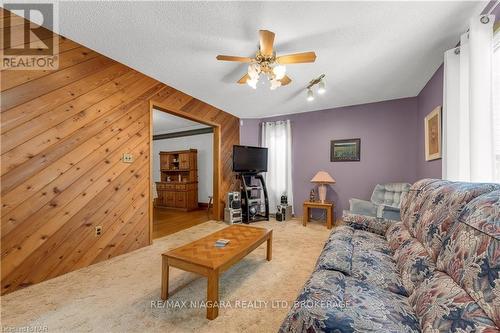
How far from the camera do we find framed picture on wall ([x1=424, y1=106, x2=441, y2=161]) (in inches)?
99.6

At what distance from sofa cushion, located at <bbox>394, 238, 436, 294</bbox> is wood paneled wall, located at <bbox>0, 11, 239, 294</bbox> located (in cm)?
291

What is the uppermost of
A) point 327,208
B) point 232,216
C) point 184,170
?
point 184,170

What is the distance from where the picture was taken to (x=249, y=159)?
447 cm

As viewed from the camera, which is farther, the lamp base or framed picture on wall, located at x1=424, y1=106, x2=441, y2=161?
the lamp base

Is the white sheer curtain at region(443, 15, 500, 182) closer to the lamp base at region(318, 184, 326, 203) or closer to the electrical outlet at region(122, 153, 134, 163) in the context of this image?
the lamp base at region(318, 184, 326, 203)

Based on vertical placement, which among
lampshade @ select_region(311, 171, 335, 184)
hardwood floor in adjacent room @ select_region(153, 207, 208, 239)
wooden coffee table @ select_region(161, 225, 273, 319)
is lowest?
hardwood floor in adjacent room @ select_region(153, 207, 208, 239)

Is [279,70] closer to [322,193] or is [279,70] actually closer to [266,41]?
[266,41]

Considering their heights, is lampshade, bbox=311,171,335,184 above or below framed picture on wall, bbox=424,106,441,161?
below

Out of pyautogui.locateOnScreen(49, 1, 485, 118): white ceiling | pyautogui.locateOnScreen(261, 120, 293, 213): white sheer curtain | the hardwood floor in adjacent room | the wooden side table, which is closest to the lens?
pyautogui.locateOnScreen(49, 1, 485, 118): white ceiling

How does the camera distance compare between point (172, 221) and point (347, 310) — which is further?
point (172, 221)

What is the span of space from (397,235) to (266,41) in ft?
6.55

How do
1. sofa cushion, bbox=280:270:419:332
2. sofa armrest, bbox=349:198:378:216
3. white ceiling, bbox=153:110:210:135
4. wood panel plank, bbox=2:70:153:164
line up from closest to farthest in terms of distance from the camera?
sofa cushion, bbox=280:270:419:332, wood panel plank, bbox=2:70:153:164, sofa armrest, bbox=349:198:378:216, white ceiling, bbox=153:110:210:135

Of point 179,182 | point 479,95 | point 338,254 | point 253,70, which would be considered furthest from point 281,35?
point 179,182

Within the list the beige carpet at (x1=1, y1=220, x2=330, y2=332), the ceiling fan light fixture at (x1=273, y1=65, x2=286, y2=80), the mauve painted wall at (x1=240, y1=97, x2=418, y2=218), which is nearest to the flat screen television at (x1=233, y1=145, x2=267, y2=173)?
the mauve painted wall at (x1=240, y1=97, x2=418, y2=218)
